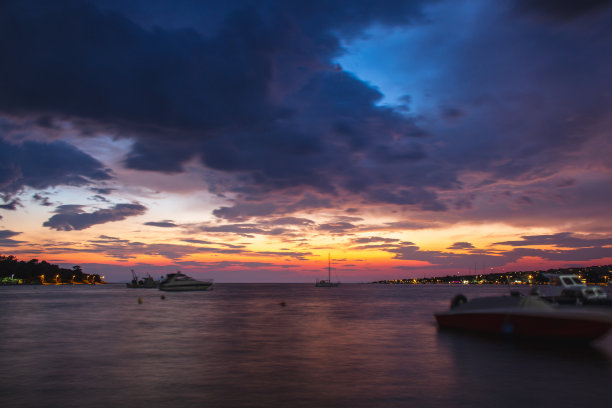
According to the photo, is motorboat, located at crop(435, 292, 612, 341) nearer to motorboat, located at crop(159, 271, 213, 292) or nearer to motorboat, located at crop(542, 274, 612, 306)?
motorboat, located at crop(542, 274, 612, 306)

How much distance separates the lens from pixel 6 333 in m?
35.8

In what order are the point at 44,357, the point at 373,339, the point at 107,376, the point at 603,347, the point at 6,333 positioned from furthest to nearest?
the point at 6,333 < the point at 373,339 < the point at 603,347 < the point at 44,357 < the point at 107,376

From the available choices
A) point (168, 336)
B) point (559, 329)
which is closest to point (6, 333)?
point (168, 336)

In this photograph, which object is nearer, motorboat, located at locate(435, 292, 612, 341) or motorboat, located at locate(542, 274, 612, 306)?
motorboat, located at locate(435, 292, 612, 341)

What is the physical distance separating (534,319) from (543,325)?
1.78 feet

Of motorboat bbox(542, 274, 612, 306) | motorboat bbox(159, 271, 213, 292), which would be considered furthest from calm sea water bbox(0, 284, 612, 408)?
motorboat bbox(159, 271, 213, 292)

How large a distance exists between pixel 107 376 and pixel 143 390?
3544 mm

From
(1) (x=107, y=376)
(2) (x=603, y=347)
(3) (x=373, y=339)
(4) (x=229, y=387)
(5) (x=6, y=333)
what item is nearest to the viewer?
(4) (x=229, y=387)

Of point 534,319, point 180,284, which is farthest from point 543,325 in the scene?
point 180,284

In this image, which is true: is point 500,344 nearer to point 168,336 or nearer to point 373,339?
point 373,339

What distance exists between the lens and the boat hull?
24266 millimetres

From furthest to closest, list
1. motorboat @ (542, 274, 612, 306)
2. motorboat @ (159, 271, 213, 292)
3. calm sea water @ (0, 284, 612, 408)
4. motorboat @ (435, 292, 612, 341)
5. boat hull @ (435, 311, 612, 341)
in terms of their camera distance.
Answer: motorboat @ (159, 271, 213, 292) → motorboat @ (542, 274, 612, 306) → motorboat @ (435, 292, 612, 341) → boat hull @ (435, 311, 612, 341) → calm sea water @ (0, 284, 612, 408)

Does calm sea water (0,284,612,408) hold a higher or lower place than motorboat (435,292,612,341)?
lower

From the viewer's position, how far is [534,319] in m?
25.8
